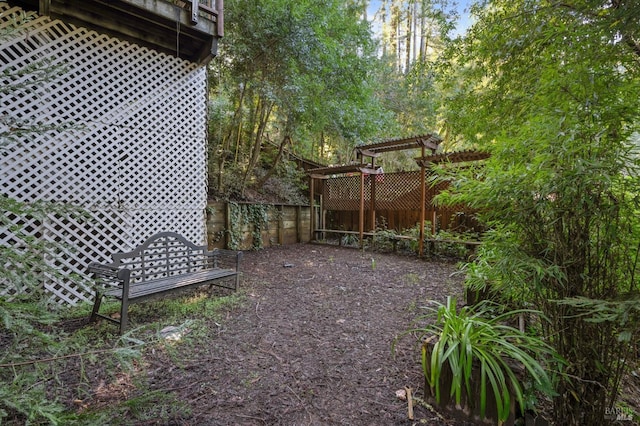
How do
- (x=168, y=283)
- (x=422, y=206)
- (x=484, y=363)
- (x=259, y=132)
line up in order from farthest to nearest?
(x=259, y=132) → (x=422, y=206) → (x=168, y=283) → (x=484, y=363)

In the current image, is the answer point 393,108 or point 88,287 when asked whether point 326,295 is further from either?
point 393,108

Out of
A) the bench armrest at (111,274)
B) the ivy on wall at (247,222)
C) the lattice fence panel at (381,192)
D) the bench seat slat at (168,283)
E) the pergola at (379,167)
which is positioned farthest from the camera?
the lattice fence panel at (381,192)

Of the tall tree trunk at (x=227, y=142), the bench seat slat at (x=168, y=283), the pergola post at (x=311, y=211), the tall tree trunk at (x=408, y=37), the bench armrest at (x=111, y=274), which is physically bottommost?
the bench seat slat at (x=168, y=283)

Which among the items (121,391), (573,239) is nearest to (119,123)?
(121,391)

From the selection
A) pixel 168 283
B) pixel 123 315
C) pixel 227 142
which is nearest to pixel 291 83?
pixel 227 142

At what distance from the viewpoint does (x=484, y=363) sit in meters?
1.39

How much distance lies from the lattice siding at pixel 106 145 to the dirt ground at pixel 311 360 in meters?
1.63

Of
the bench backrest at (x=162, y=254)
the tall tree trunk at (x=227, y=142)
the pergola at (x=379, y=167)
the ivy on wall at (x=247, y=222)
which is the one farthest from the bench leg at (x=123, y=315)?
the pergola at (x=379, y=167)

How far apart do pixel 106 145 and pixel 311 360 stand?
343cm

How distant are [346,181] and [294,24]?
3735mm

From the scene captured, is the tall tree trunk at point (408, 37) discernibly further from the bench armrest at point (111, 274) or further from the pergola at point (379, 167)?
the bench armrest at point (111, 274)

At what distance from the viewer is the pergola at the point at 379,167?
5.11 m

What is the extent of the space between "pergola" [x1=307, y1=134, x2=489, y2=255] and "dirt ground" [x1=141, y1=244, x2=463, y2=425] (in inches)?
84.0

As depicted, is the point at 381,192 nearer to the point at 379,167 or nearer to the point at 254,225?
the point at 379,167
